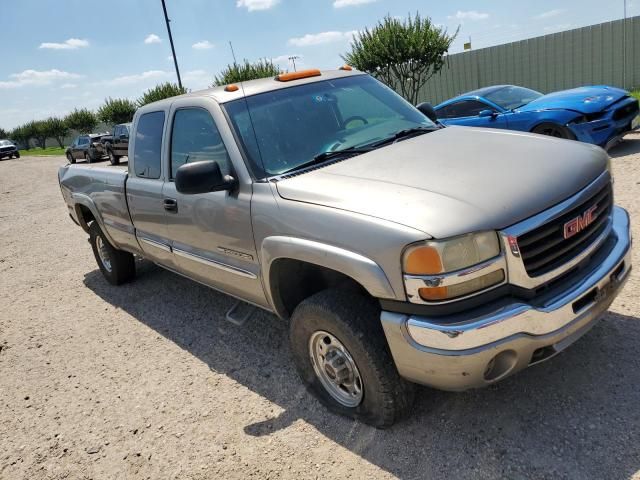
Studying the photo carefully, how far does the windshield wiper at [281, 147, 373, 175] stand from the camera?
3078mm

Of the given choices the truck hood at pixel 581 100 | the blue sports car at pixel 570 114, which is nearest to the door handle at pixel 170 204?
the blue sports car at pixel 570 114

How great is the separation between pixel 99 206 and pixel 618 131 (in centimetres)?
734

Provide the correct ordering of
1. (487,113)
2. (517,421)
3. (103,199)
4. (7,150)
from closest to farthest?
(517,421) → (103,199) → (487,113) → (7,150)

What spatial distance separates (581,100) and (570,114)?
0.40 m

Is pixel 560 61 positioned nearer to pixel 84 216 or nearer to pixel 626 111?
pixel 626 111

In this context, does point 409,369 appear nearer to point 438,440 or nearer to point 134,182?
point 438,440

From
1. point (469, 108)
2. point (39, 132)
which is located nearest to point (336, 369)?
point (469, 108)

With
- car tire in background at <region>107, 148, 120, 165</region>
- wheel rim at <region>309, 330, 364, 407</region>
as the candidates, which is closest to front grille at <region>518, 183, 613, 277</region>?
wheel rim at <region>309, 330, 364, 407</region>

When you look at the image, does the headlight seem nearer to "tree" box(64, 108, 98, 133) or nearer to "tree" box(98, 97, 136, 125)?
"tree" box(98, 97, 136, 125)

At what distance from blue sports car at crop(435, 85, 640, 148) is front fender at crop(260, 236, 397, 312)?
5.62m

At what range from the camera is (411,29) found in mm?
Answer: 18766

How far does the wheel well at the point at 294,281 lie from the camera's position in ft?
9.79

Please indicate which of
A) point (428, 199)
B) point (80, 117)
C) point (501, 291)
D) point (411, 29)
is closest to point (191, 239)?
point (428, 199)

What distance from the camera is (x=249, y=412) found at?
10.4ft
